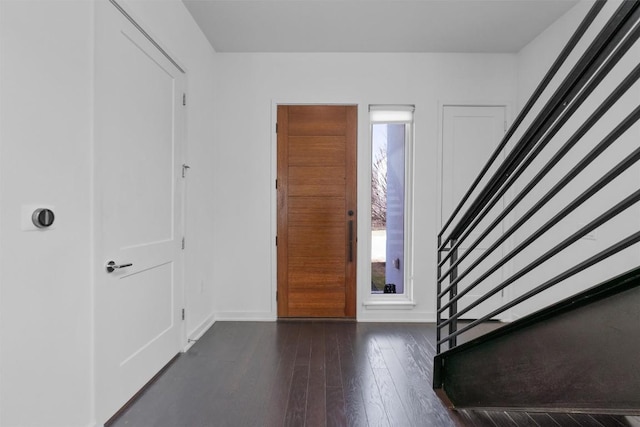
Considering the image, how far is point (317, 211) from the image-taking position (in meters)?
3.70

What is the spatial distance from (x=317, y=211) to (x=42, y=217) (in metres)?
2.51

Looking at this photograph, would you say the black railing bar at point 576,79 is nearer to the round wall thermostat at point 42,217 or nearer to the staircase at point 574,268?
the staircase at point 574,268

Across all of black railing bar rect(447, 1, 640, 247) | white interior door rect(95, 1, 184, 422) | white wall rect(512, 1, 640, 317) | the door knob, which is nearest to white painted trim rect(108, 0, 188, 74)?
white interior door rect(95, 1, 184, 422)

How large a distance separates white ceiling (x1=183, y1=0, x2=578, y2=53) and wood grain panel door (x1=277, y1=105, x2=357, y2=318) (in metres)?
0.67

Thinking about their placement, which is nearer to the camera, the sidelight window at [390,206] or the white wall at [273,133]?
the white wall at [273,133]

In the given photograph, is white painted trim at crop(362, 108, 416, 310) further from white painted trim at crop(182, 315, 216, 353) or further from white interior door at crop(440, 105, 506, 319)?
white painted trim at crop(182, 315, 216, 353)

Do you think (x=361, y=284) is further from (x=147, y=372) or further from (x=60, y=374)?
(x=60, y=374)

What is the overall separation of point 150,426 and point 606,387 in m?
2.09

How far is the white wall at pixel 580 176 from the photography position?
2.33 metres

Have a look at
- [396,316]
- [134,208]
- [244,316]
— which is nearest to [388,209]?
[396,316]

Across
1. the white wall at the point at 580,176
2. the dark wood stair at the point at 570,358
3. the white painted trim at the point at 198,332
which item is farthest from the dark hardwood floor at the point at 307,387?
the white wall at the point at 580,176

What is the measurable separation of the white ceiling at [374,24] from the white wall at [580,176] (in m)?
0.20

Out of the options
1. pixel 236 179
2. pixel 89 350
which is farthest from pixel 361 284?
pixel 89 350

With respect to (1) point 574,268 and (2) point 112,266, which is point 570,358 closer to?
(1) point 574,268
